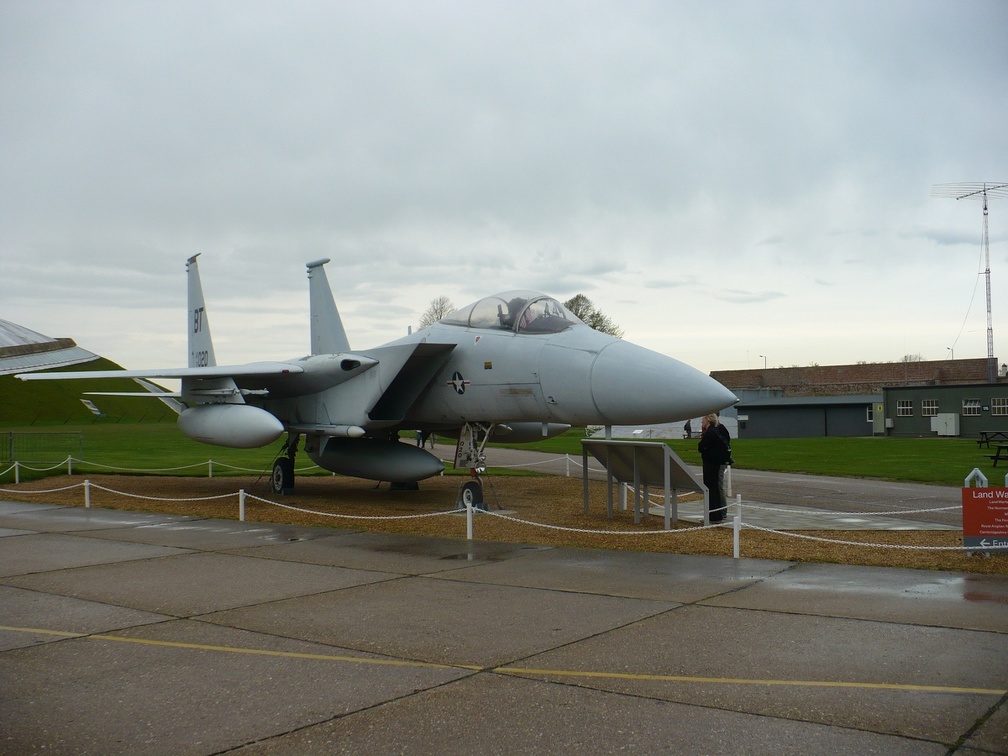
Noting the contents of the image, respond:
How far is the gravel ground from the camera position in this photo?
889 centimetres

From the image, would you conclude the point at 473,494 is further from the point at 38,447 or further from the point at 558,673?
the point at 38,447

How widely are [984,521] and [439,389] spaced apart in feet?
24.0

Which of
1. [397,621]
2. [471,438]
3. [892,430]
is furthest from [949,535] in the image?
[892,430]

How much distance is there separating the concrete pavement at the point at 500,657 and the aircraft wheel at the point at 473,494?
3.25 meters

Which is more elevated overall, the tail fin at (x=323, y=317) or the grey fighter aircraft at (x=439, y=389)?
the tail fin at (x=323, y=317)

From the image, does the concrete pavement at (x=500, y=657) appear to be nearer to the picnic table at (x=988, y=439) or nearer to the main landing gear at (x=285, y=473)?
the main landing gear at (x=285, y=473)

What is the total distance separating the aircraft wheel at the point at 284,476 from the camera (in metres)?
16.0

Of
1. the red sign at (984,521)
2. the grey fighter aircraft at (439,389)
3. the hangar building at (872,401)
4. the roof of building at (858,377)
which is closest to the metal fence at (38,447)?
the grey fighter aircraft at (439,389)

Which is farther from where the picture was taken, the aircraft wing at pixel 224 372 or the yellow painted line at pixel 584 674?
the aircraft wing at pixel 224 372

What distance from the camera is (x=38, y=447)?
1167 inches

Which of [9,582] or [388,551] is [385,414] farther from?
[9,582]

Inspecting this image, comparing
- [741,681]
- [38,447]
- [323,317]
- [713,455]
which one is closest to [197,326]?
[323,317]

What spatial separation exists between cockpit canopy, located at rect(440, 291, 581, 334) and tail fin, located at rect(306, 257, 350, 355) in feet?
17.7

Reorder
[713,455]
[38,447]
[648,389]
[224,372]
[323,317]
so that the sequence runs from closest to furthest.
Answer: [648,389], [713,455], [224,372], [323,317], [38,447]
